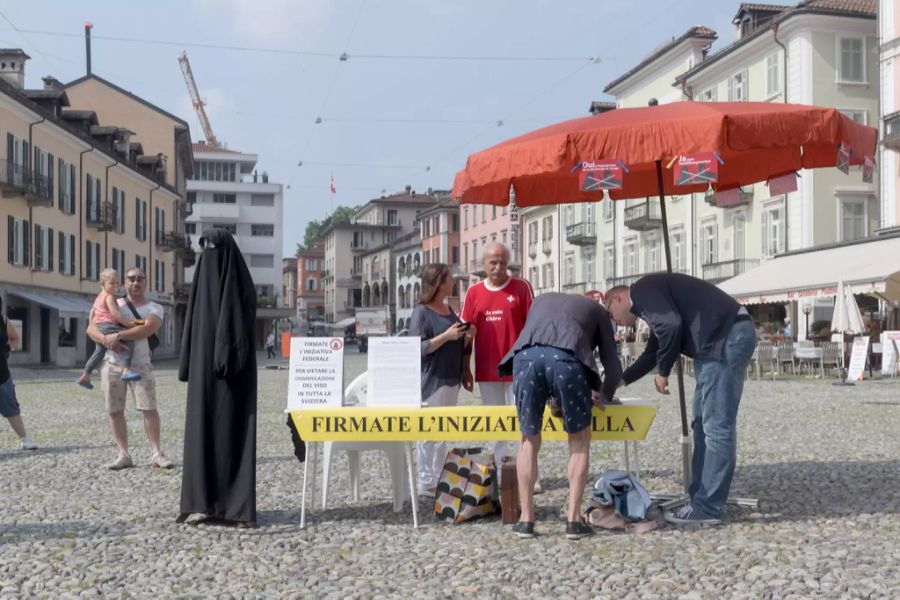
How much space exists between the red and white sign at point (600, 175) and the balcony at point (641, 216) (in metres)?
42.7

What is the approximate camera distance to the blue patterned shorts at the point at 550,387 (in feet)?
20.1

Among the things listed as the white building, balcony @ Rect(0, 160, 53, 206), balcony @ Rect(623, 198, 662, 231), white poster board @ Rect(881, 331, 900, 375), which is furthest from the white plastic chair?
the white building

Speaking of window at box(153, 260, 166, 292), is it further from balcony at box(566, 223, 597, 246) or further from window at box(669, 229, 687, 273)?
window at box(669, 229, 687, 273)

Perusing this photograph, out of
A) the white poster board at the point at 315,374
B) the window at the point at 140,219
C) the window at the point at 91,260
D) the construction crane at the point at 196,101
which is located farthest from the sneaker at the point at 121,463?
the construction crane at the point at 196,101

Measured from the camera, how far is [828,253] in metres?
33.2

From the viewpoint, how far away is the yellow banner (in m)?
6.70

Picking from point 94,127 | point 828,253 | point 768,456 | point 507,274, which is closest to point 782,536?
point 507,274

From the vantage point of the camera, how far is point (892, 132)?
1246 inches

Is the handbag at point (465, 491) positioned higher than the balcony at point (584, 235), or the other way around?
the balcony at point (584, 235)

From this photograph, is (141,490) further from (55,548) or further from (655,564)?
(655,564)

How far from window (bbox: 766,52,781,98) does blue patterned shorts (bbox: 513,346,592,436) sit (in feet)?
117

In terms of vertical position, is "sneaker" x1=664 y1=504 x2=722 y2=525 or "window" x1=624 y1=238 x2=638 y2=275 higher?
"window" x1=624 y1=238 x2=638 y2=275

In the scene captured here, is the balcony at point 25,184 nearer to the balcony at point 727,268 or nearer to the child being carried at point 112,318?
the balcony at point 727,268

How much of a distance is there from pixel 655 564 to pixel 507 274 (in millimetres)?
2647
